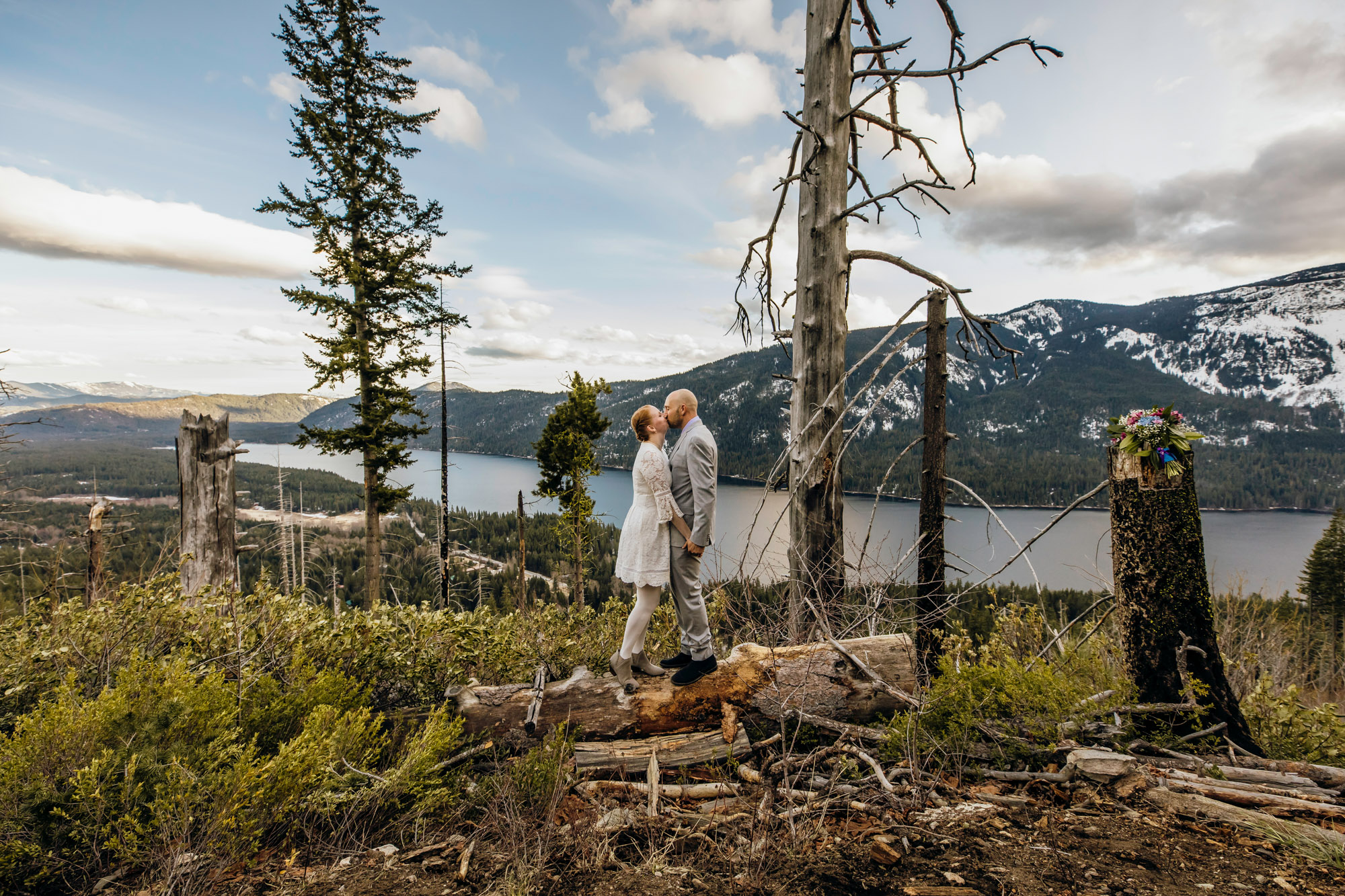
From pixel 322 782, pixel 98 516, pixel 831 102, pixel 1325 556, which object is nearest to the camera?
pixel 322 782

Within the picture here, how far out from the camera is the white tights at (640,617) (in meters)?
4.07

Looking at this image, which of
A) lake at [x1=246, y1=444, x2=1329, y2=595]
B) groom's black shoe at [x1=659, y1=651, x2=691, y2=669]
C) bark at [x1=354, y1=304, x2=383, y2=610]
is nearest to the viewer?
groom's black shoe at [x1=659, y1=651, x2=691, y2=669]

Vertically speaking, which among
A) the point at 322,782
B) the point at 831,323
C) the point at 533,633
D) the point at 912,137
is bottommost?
the point at 533,633

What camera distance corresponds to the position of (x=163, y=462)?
140m

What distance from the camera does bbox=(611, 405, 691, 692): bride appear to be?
4012 mm

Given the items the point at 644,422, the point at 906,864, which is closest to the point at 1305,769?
the point at 906,864

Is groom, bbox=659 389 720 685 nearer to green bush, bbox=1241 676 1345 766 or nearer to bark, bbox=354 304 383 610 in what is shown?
green bush, bbox=1241 676 1345 766

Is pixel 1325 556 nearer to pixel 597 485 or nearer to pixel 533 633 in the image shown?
pixel 533 633

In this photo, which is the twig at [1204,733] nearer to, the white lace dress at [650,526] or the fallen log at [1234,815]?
the fallen log at [1234,815]

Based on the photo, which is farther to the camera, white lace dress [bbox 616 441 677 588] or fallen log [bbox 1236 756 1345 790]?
white lace dress [bbox 616 441 677 588]

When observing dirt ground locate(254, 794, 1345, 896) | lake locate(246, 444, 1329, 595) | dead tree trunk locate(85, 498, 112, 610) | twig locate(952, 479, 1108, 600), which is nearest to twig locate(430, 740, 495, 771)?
dirt ground locate(254, 794, 1345, 896)

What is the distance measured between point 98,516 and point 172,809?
8.94 m

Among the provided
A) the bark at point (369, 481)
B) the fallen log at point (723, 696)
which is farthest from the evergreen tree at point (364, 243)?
the fallen log at point (723, 696)

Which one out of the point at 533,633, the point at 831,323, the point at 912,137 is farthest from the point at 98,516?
the point at 912,137
